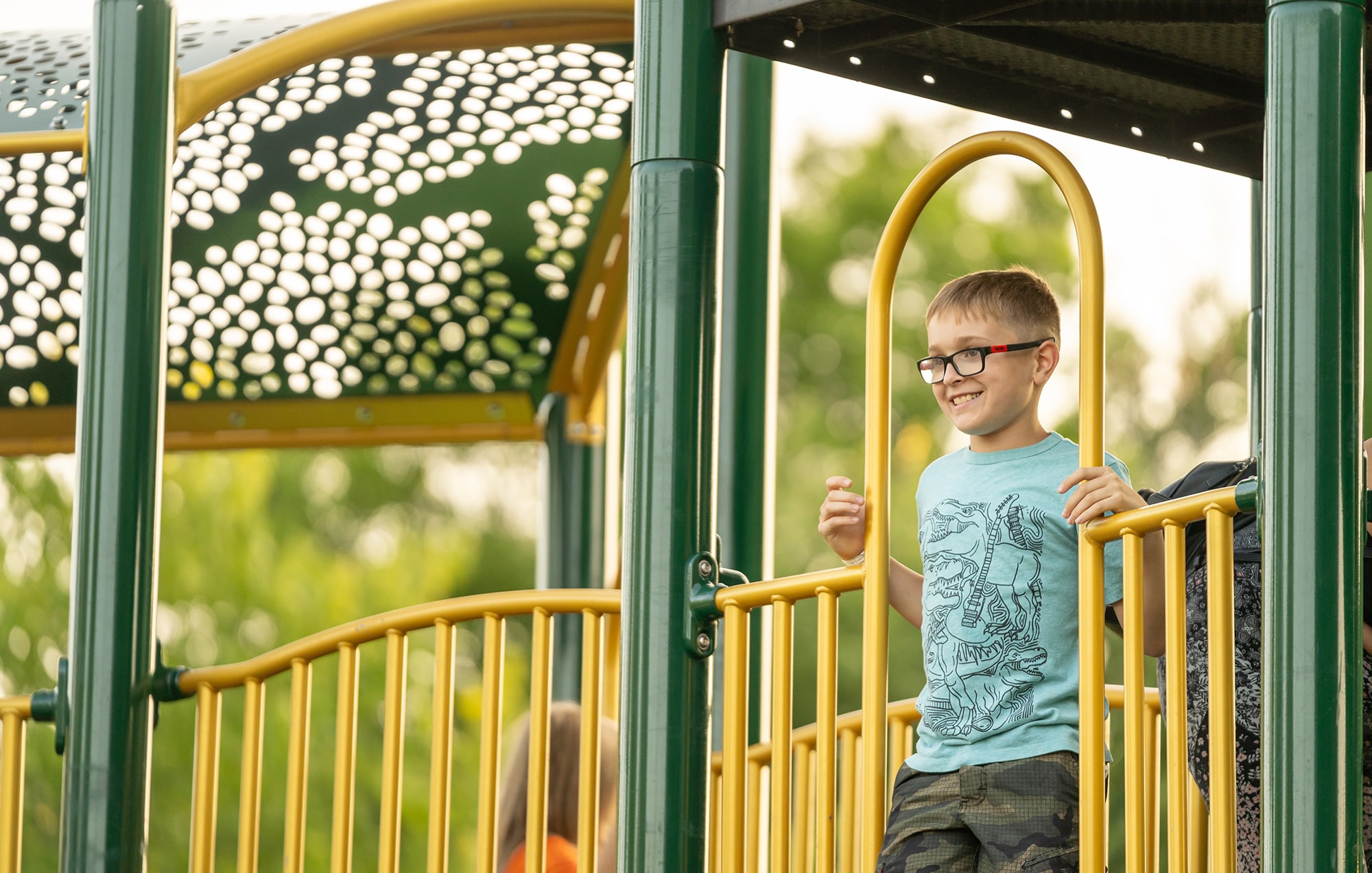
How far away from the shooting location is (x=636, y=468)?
2969mm

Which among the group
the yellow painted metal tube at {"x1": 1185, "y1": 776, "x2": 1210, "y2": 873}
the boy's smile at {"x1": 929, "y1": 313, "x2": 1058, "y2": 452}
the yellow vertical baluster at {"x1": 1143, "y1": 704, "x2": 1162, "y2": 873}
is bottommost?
the yellow painted metal tube at {"x1": 1185, "y1": 776, "x2": 1210, "y2": 873}

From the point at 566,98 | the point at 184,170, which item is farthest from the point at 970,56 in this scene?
the point at 184,170

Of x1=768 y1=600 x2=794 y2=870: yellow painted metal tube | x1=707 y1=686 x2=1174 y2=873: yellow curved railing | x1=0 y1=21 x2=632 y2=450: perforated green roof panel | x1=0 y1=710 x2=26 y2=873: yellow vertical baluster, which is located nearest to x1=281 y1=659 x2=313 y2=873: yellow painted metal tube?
x1=0 y1=710 x2=26 y2=873: yellow vertical baluster

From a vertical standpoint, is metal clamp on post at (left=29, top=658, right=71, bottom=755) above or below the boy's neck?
below

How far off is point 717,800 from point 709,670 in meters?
2.05

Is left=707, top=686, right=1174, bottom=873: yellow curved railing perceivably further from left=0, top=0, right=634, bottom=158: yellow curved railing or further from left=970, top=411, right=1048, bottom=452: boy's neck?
left=0, top=0, right=634, bottom=158: yellow curved railing

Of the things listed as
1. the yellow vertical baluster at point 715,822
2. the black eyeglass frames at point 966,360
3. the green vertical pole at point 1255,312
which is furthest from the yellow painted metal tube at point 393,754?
the green vertical pole at point 1255,312

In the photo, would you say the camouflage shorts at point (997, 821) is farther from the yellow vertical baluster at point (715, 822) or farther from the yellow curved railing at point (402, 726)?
the yellow vertical baluster at point (715, 822)

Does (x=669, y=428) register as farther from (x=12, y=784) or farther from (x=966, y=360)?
(x=12, y=784)

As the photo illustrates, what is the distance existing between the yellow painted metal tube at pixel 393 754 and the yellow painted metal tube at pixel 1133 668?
1418 millimetres

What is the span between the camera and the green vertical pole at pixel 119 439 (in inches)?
141

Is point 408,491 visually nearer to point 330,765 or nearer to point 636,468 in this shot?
point 330,765

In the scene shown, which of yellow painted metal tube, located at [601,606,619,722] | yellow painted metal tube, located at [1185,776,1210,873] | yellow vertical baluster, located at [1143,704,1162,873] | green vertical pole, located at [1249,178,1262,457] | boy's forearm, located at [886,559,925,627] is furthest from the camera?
yellow painted metal tube, located at [601,606,619,722]

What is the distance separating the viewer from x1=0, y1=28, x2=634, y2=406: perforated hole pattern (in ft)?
17.3
